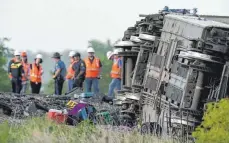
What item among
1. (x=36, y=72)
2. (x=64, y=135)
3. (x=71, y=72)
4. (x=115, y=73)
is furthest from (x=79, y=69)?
(x=64, y=135)

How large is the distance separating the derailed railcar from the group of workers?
10.8 meters

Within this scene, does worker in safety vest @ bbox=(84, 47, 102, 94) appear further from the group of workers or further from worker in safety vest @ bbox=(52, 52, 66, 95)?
worker in safety vest @ bbox=(52, 52, 66, 95)

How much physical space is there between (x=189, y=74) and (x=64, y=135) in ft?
8.89

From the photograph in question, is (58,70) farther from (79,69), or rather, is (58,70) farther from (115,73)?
(115,73)

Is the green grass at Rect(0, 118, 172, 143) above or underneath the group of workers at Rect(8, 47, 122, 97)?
above

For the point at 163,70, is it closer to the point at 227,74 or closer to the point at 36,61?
the point at 227,74

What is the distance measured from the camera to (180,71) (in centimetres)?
1925

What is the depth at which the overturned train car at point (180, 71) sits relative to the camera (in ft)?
60.5

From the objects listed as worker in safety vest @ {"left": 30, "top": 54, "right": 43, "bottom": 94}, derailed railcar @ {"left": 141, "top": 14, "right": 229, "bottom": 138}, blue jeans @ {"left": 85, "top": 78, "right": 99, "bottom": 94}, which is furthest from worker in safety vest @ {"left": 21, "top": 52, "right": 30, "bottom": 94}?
derailed railcar @ {"left": 141, "top": 14, "right": 229, "bottom": 138}

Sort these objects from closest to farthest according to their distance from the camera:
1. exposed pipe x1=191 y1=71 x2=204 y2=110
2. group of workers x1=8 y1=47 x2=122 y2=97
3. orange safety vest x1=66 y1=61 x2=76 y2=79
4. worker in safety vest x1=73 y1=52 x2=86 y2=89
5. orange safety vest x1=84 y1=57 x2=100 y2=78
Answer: exposed pipe x1=191 y1=71 x2=204 y2=110 → worker in safety vest x1=73 y1=52 x2=86 y2=89 → group of workers x1=8 y1=47 x2=122 y2=97 → orange safety vest x1=66 y1=61 x2=76 y2=79 → orange safety vest x1=84 y1=57 x2=100 y2=78

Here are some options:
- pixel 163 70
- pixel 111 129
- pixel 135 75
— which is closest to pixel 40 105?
pixel 135 75

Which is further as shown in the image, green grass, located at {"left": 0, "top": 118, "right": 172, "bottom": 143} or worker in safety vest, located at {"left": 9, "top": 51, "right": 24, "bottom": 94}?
worker in safety vest, located at {"left": 9, "top": 51, "right": 24, "bottom": 94}

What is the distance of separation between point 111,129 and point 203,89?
71.5 inches

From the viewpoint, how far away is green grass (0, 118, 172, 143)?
1648cm
